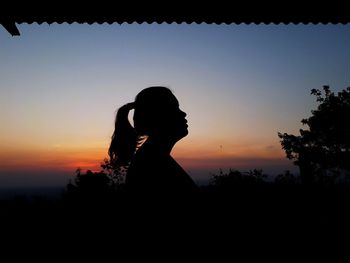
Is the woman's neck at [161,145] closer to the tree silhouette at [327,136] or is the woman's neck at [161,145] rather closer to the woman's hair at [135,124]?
the woman's hair at [135,124]

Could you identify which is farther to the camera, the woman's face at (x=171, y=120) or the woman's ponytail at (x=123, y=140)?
the woman's ponytail at (x=123, y=140)

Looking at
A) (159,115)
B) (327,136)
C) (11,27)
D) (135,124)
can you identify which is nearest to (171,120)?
(159,115)

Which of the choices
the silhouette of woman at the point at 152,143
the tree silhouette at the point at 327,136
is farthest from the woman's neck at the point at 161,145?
the tree silhouette at the point at 327,136

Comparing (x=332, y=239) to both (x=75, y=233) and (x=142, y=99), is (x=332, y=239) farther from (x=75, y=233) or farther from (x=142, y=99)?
(x=142, y=99)

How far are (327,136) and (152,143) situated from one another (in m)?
33.2

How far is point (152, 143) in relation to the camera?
1905mm

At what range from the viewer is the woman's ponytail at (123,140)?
2.11 m

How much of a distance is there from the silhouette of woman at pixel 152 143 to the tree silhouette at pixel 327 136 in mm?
31176

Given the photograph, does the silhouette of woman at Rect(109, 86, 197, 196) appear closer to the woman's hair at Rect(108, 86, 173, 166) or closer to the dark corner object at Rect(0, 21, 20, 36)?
the woman's hair at Rect(108, 86, 173, 166)

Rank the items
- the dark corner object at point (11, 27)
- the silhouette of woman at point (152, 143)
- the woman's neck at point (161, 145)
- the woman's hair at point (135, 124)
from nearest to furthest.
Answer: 1. the silhouette of woman at point (152, 143)
2. the woman's neck at point (161, 145)
3. the woman's hair at point (135, 124)
4. the dark corner object at point (11, 27)

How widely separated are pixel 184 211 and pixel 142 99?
0.66m

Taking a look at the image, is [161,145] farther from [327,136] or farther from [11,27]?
[327,136]
